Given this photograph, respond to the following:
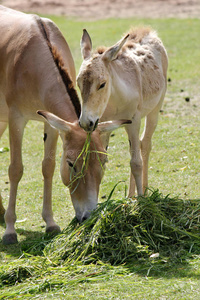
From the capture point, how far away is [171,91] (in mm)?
11328

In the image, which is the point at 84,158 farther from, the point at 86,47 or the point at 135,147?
the point at 86,47

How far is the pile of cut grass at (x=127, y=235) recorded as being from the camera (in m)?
4.50

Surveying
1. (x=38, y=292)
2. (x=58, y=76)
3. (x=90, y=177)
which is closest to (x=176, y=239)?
(x=90, y=177)

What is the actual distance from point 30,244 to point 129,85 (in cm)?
199

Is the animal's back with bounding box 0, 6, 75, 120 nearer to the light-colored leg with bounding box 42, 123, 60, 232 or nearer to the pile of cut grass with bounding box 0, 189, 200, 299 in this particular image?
the light-colored leg with bounding box 42, 123, 60, 232

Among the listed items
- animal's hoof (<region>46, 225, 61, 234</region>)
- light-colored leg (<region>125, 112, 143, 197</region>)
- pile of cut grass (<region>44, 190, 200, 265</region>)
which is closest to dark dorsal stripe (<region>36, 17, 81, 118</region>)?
light-colored leg (<region>125, 112, 143, 197</region>)

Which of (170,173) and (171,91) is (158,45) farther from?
(171,91)

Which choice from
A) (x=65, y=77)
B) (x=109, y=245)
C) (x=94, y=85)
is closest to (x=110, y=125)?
(x=94, y=85)

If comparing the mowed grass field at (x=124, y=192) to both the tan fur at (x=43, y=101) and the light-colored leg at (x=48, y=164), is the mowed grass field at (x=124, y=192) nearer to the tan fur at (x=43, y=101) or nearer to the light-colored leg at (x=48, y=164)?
the light-colored leg at (x=48, y=164)

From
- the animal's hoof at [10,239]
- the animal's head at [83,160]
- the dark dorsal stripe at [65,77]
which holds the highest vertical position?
the dark dorsal stripe at [65,77]

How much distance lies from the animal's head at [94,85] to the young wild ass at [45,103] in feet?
0.78

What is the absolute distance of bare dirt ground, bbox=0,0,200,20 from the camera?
23141 mm

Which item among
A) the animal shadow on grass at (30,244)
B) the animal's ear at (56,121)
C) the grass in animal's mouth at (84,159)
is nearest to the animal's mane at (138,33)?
the animal's ear at (56,121)

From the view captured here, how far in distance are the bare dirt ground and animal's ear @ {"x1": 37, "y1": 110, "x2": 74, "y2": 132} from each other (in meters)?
18.1
